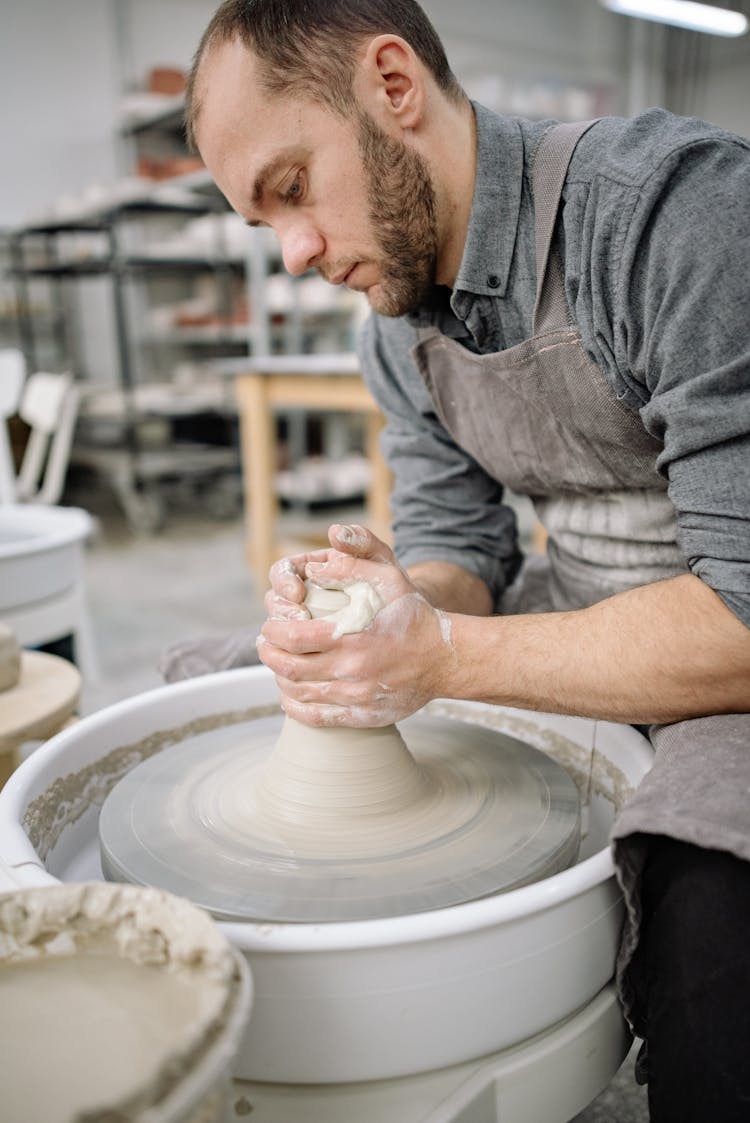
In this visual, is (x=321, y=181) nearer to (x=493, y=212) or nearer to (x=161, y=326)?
(x=493, y=212)

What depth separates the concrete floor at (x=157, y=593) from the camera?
2881mm

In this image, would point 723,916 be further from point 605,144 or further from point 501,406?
point 605,144

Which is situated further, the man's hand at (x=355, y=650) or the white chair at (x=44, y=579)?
the white chair at (x=44, y=579)

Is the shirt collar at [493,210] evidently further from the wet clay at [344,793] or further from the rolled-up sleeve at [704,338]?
the wet clay at [344,793]

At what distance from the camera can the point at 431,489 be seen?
1363 mm

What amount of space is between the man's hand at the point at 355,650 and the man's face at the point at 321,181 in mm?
335

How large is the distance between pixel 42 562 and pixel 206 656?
28.4 inches

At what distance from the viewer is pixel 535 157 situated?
99 cm

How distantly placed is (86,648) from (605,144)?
1.86 metres

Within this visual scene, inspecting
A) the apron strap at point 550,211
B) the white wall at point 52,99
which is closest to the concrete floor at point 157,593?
the apron strap at point 550,211

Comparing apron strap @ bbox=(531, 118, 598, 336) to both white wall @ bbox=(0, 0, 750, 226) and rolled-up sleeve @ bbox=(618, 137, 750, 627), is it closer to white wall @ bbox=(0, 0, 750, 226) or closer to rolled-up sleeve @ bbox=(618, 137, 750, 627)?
rolled-up sleeve @ bbox=(618, 137, 750, 627)

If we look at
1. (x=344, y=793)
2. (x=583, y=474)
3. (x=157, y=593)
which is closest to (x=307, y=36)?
(x=583, y=474)

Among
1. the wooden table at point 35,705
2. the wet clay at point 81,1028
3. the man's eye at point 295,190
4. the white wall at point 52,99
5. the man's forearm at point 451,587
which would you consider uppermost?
the white wall at point 52,99

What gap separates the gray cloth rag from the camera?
1.27 meters
